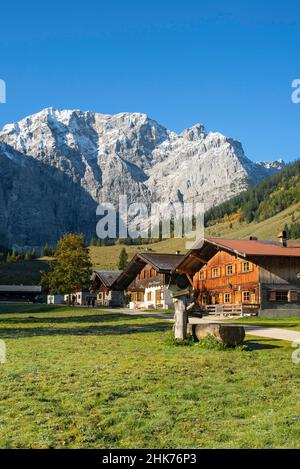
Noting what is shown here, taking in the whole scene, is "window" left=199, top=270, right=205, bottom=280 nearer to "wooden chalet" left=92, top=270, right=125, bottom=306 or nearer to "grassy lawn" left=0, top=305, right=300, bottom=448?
"wooden chalet" left=92, top=270, right=125, bottom=306

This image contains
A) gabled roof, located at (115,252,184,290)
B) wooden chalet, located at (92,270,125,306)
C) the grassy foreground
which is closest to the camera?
the grassy foreground

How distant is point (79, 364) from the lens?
1719 centimetres

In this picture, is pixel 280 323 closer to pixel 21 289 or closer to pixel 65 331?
pixel 65 331

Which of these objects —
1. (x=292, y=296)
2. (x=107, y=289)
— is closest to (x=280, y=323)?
(x=292, y=296)

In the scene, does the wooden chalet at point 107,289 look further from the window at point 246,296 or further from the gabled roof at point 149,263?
the window at point 246,296

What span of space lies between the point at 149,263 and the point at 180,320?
55082 mm

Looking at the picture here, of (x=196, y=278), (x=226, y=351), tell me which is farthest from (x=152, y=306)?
(x=226, y=351)

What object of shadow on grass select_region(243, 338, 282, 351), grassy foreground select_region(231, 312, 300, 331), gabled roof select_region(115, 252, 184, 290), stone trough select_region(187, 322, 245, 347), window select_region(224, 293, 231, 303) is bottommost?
shadow on grass select_region(243, 338, 282, 351)

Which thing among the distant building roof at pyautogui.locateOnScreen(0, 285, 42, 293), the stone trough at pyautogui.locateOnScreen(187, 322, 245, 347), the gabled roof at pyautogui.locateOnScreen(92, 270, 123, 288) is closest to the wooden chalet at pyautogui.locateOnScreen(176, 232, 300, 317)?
the stone trough at pyautogui.locateOnScreen(187, 322, 245, 347)

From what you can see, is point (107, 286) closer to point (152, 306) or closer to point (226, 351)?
point (152, 306)

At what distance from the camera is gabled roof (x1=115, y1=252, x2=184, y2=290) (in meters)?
76.6

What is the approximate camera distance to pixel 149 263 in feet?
257

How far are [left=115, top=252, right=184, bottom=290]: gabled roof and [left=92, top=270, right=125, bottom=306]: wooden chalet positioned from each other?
310 cm

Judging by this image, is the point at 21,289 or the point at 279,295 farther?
the point at 21,289
